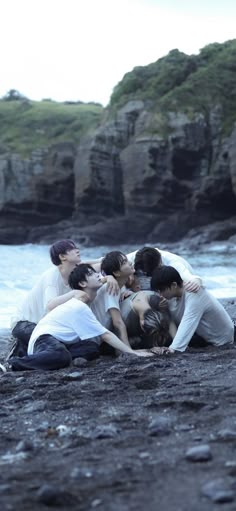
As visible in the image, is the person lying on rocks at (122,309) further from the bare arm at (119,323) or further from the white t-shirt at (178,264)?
the white t-shirt at (178,264)

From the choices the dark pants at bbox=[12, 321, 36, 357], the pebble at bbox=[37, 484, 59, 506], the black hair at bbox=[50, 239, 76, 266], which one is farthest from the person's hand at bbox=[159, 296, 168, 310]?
the pebble at bbox=[37, 484, 59, 506]

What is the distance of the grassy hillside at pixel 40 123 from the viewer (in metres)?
57.9

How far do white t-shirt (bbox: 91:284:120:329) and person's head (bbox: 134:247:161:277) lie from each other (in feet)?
1.65

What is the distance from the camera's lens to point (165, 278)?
8.12 meters

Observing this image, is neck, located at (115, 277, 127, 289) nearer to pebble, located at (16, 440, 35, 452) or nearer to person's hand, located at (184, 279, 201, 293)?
person's hand, located at (184, 279, 201, 293)

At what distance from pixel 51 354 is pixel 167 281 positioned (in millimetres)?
1356

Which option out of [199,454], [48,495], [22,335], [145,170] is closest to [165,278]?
[22,335]

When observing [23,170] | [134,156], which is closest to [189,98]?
[134,156]

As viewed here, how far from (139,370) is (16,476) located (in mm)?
3295

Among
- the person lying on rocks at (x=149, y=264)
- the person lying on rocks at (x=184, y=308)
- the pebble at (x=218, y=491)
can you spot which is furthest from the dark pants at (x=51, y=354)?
the pebble at (x=218, y=491)

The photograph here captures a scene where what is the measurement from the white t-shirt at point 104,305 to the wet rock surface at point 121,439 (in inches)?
56.5

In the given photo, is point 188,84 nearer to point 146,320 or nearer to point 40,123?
point 40,123

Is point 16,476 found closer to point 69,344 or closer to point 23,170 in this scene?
point 69,344

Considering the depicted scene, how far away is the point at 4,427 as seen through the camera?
4.93m
